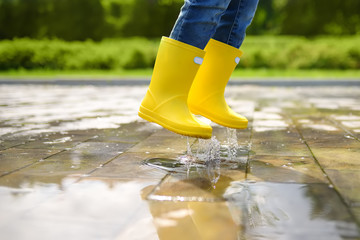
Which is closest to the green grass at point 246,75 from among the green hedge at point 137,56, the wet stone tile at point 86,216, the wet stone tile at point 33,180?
the green hedge at point 137,56

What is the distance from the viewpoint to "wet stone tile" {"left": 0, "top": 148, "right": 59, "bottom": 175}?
2.12 meters

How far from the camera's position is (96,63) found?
43.6 ft

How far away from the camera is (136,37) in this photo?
23.0m

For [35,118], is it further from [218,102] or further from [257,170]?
[257,170]

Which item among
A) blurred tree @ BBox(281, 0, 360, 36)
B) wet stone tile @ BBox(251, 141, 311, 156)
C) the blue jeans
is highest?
blurred tree @ BBox(281, 0, 360, 36)

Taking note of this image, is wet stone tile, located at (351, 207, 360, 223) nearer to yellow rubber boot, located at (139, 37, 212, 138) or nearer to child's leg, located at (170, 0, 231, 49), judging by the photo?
yellow rubber boot, located at (139, 37, 212, 138)

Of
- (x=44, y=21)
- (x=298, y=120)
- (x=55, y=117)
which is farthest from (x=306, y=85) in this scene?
(x=44, y=21)

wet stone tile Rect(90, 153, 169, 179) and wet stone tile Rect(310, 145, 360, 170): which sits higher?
wet stone tile Rect(310, 145, 360, 170)

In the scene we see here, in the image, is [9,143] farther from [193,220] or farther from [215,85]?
[193,220]

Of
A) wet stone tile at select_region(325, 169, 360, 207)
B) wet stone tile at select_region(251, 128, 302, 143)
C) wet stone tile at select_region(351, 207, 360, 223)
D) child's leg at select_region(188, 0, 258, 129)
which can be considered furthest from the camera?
wet stone tile at select_region(251, 128, 302, 143)

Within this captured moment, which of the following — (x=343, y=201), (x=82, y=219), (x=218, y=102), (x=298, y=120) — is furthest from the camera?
(x=298, y=120)

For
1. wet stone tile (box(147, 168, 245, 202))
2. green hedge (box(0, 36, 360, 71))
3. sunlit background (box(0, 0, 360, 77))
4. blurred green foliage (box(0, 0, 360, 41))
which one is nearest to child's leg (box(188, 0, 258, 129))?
wet stone tile (box(147, 168, 245, 202))

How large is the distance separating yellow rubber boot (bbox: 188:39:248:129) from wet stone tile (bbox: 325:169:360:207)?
68 centimetres

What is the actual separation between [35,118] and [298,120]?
7.56 ft
